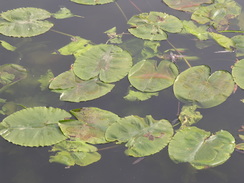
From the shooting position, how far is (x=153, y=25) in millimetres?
3486

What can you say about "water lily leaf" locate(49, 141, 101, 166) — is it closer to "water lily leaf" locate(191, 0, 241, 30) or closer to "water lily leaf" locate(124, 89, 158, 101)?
"water lily leaf" locate(124, 89, 158, 101)

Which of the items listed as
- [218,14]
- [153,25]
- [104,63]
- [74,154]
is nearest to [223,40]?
[218,14]

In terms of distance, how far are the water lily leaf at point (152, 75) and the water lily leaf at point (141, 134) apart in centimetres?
36

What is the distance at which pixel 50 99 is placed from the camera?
2746mm

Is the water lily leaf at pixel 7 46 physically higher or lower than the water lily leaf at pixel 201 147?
higher

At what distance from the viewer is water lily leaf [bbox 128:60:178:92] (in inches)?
110

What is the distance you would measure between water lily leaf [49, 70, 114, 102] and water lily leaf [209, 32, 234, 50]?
1262 mm

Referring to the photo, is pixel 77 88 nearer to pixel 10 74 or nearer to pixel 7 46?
pixel 10 74

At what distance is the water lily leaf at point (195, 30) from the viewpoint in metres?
3.44

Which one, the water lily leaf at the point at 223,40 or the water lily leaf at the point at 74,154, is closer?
the water lily leaf at the point at 74,154

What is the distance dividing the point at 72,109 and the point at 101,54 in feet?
2.19

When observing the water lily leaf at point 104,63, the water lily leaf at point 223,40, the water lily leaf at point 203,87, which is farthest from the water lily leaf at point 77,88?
the water lily leaf at point 223,40

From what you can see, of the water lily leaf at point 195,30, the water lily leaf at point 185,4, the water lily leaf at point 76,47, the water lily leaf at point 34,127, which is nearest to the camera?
the water lily leaf at point 34,127

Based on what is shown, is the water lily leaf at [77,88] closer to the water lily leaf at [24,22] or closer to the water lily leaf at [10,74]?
the water lily leaf at [10,74]
